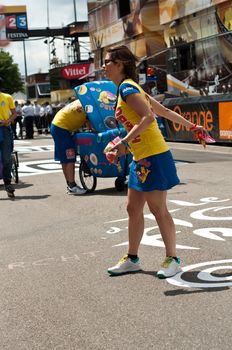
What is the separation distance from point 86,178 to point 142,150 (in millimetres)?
5921

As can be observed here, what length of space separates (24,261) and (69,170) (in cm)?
481

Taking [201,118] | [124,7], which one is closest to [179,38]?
[124,7]

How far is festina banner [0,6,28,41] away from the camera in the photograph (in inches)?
2297

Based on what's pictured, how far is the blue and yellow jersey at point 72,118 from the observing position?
1063 cm

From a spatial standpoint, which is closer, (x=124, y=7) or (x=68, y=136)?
(x=68, y=136)

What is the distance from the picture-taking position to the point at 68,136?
1089 cm

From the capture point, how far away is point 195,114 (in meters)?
20.1

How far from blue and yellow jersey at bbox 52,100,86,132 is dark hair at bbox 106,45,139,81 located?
530 cm

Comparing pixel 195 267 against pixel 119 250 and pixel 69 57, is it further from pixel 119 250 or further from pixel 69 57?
pixel 69 57

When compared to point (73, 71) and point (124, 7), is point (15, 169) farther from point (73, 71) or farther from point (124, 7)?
point (73, 71)

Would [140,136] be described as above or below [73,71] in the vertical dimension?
below

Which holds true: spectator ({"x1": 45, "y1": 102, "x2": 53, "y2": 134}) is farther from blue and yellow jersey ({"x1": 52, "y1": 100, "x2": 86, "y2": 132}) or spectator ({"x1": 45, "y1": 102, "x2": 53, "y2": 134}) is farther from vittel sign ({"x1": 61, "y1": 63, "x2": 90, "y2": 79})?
vittel sign ({"x1": 61, "y1": 63, "x2": 90, "y2": 79})

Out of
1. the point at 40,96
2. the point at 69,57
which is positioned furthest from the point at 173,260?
the point at 40,96

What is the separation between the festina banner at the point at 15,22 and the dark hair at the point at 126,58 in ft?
175
